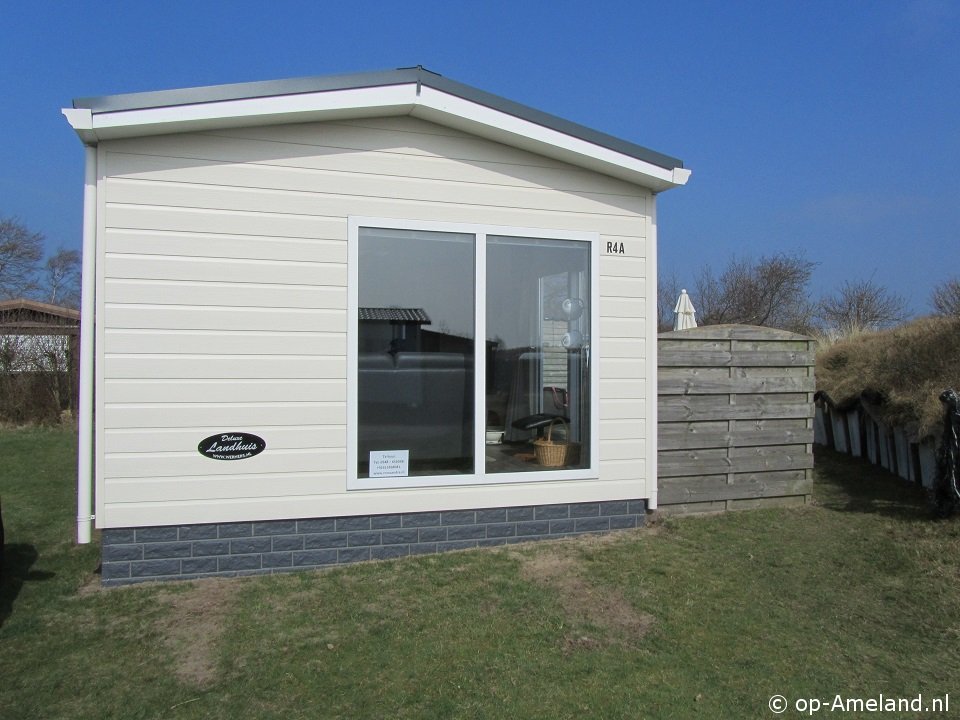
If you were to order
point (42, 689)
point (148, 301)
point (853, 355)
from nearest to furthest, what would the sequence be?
point (42, 689) → point (148, 301) → point (853, 355)

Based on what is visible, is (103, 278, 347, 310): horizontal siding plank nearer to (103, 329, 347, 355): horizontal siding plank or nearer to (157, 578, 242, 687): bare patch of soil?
(103, 329, 347, 355): horizontal siding plank

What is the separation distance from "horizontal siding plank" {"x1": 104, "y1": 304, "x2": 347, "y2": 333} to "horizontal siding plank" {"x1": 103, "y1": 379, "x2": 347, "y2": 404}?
0.34 m

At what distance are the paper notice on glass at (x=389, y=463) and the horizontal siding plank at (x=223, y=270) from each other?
1170 mm

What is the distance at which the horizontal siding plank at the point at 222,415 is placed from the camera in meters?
4.71

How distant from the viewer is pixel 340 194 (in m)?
5.11

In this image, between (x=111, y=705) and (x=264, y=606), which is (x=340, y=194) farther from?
(x=111, y=705)

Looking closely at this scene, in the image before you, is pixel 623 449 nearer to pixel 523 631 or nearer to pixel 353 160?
pixel 523 631

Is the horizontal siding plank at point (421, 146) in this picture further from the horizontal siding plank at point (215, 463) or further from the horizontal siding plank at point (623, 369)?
the horizontal siding plank at point (215, 463)

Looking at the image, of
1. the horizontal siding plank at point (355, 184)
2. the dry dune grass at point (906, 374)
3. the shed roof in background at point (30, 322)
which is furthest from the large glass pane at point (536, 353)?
the shed roof in background at point (30, 322)

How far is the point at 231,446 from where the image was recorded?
16.0ft

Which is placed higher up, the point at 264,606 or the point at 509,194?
the point at 509,194

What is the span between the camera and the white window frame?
511cm

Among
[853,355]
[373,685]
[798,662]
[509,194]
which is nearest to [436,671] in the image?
[373,685]

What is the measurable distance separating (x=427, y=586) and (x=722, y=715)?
199 cm
